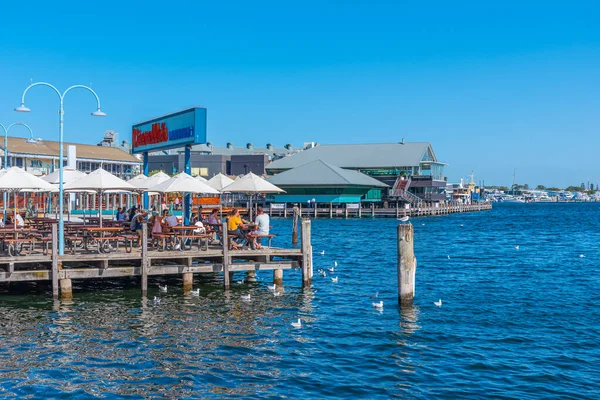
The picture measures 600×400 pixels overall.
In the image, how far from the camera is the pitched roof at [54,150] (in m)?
68.3

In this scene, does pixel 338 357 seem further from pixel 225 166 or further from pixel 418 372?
pixel 225 166

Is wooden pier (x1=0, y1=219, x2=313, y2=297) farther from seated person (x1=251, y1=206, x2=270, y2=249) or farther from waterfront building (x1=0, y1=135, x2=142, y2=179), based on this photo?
waterfront building (x1=0, y1=135, x2=142, y2=179)

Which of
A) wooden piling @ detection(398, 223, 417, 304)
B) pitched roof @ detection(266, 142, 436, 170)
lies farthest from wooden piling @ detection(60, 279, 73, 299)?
pitched roof @ detection(266, 142, 436, 170)

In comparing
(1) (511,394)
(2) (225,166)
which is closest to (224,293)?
(1) (511,394)

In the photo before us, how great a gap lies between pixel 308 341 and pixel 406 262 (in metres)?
4.62

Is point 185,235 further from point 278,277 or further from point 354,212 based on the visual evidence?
point 354,212

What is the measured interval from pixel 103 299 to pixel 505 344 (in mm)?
12600

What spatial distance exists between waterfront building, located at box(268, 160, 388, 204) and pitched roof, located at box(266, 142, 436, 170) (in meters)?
9.40

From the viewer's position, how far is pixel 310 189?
304 ft

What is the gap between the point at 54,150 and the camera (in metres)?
73.7

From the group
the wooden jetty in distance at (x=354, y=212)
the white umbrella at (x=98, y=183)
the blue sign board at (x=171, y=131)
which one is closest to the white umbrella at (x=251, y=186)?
the blue sign board at (x=171, y=131)

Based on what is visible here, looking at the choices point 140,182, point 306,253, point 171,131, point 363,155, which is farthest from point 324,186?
point 306,253

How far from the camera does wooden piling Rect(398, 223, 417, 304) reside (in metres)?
19.9

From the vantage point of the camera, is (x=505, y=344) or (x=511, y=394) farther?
(x=505, y=344)
